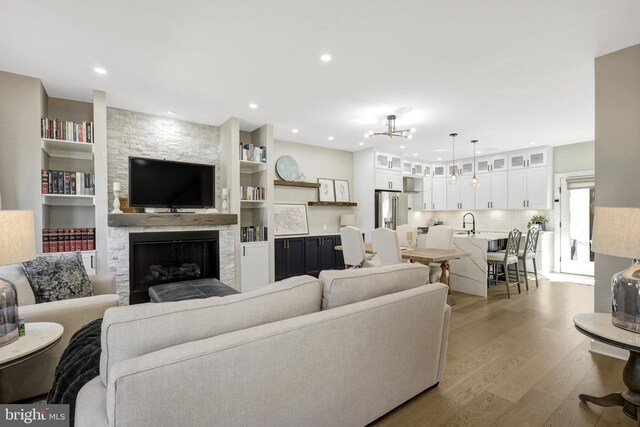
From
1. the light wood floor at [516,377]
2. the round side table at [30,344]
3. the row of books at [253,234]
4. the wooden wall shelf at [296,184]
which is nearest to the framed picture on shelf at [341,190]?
the wooden wall shelf at [296,184]

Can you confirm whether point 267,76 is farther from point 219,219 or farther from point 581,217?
point 581,217

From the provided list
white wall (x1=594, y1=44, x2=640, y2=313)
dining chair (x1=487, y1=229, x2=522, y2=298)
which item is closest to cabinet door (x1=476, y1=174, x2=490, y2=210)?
dining chair (x1=487, y1=229, x2=522, y2=298)

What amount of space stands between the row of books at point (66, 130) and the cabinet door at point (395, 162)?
554 cm

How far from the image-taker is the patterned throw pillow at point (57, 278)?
2.37 metres

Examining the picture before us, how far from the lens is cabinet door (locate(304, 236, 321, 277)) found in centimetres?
596

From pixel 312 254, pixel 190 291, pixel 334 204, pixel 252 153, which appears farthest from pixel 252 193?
pixel 190 291

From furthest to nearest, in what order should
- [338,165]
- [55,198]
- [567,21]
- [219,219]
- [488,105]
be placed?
1. [338,165]
2. [219,219]
3. [488,105]
4. [55,198]
5. [567,21]

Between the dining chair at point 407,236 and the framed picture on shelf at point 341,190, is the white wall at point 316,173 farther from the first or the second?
the dining chair at point 407,236

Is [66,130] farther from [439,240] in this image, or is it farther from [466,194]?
[466,194]

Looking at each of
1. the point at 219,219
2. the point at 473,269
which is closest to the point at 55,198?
the point at 219,219

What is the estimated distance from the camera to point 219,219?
4.48 metres

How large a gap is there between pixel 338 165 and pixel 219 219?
3.28 m

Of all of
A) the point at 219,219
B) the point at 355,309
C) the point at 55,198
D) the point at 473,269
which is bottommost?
the point at 473,269

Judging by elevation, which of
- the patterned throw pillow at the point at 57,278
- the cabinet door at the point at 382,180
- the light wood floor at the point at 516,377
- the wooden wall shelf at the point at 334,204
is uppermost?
A: the cabinet door at the point at 382,180
